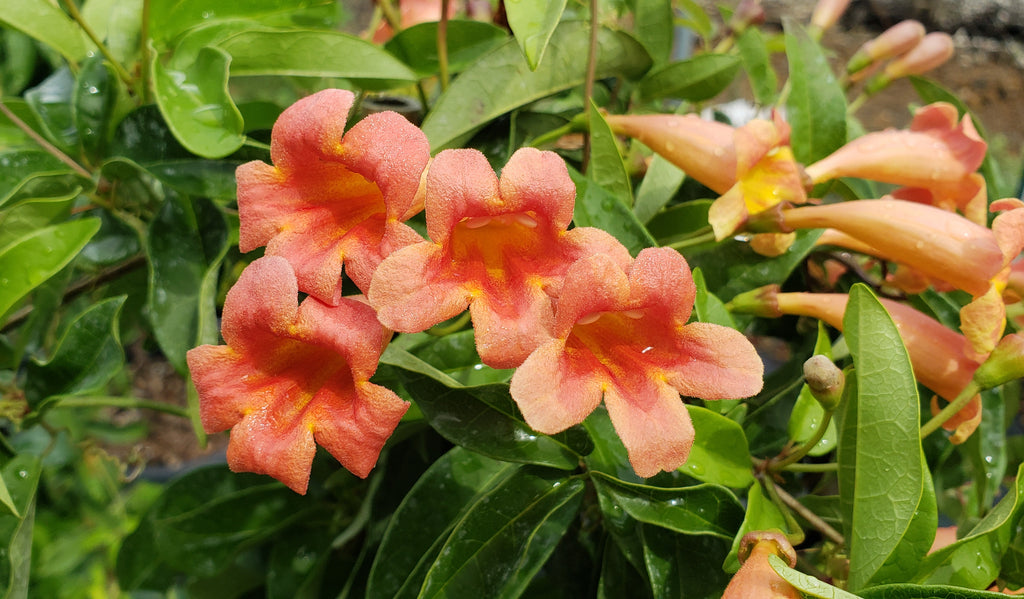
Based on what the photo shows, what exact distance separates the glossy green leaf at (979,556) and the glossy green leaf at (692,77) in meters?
0.57

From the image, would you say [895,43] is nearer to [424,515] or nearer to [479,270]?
[479,270]

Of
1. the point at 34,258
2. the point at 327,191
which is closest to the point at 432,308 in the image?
the point at 327,191

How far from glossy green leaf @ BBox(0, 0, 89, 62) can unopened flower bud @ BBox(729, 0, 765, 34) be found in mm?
942

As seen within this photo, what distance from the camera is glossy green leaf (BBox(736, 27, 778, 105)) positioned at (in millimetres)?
1118

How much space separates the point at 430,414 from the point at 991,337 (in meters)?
0.50

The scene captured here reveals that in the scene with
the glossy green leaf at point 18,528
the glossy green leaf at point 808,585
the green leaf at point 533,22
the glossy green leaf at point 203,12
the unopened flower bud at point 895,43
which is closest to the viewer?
the glossy green leaf at point 808,585

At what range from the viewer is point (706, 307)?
0.65 meters

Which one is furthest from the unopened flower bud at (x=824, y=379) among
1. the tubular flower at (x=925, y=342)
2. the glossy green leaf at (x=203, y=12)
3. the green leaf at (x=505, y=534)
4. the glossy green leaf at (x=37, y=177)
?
the glossy green leaf at (x=37, y=177)

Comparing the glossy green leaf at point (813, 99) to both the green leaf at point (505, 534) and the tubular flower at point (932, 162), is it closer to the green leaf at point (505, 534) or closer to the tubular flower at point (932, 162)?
the tubular flower at point (932, 162)

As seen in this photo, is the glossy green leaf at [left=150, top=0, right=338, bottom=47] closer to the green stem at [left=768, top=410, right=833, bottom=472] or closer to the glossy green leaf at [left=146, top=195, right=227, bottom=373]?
the glossy green leaf at [left=146, top=195, right=227, bottom=373]

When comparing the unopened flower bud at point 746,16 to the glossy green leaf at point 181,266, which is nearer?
the glossy green leaf at point 181,266

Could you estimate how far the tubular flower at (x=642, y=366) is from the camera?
0.48m

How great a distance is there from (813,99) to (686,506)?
55cm

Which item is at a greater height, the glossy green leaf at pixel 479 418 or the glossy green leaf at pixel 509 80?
the glossy green leaf at pixel 509 80
